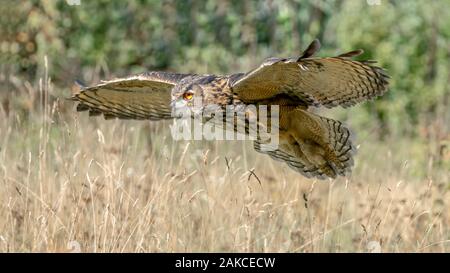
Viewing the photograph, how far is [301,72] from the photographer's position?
530 centimetres

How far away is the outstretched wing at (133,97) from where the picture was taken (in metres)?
5.75

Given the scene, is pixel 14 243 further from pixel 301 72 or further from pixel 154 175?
pixel 301 72

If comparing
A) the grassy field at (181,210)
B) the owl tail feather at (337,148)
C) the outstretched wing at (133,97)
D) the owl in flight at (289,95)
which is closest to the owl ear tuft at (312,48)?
the owl in flight at (289,95)

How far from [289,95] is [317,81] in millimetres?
227

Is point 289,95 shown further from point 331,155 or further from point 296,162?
point 296,162

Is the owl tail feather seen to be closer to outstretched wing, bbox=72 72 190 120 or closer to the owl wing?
the owl wing

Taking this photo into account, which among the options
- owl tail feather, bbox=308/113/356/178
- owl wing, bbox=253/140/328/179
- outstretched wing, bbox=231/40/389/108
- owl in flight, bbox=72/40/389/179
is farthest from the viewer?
owl wing, bbox=253/140/328/179

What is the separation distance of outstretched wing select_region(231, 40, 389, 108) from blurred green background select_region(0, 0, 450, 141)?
3.95 metres

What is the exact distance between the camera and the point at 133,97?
244 inches

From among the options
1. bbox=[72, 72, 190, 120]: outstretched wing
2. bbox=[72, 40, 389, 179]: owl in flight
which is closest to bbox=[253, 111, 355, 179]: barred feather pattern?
bbox=[72, 40, 389, 179]: owl in flight

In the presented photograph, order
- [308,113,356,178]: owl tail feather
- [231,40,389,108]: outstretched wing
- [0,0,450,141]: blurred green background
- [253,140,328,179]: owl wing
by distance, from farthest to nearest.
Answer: [0,0,450,141]: blurred green background → [253,140,328,179]: owl wing → [308,113,356,178]: owl tail feather → [231,40,389,108]: outstretched wing

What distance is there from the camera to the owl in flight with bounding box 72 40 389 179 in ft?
17.1

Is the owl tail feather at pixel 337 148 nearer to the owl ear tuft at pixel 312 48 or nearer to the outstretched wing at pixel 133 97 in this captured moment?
the outstretched wing at pixel 133 97

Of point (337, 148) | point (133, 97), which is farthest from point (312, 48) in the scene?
point (133, 97)
